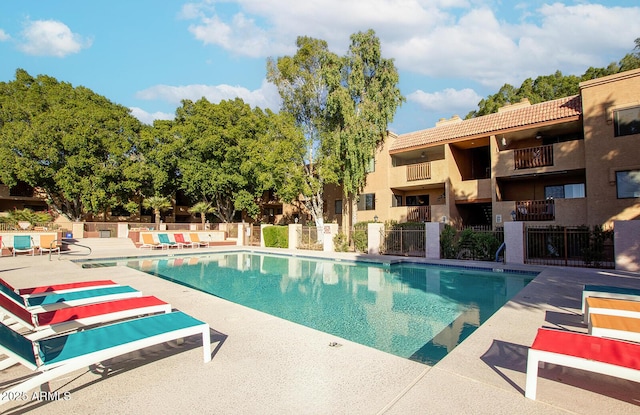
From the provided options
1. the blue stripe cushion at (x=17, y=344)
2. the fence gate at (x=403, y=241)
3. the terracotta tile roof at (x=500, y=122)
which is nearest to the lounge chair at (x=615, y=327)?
the blue stripe cushion at (x=17, y=344)

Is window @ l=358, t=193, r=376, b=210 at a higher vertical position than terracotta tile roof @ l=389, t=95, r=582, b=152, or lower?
lower

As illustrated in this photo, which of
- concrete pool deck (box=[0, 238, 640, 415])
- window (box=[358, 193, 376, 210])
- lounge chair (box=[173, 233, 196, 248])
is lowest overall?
concrete pool deck (box=[0, 238, 640, 415])

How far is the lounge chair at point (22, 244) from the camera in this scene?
54.3 feet

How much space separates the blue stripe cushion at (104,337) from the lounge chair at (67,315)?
0.76 metres

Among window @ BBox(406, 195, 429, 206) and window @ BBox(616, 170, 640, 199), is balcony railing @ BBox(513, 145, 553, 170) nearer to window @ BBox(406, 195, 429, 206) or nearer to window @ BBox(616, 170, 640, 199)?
window @ BBox(616, 170, 640, 199)

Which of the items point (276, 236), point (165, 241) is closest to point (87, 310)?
point (165, 241)

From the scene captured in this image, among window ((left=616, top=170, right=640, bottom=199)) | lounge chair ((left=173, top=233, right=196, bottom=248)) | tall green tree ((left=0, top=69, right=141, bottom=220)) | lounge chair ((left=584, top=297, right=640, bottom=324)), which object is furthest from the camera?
tall green tree ((left=0, top=69, right=141, bottom=220))

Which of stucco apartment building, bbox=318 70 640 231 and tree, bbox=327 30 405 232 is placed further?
tree, bbox=327 30 405 232

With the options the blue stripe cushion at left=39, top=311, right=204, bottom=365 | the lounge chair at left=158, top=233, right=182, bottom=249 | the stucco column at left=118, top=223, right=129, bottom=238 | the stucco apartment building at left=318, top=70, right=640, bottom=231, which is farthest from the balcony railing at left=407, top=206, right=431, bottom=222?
the stucco column at left=118, top=223, right=129, bottom=238

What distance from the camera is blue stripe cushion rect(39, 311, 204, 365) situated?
3.16 meters

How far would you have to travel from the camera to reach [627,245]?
38.1 feet

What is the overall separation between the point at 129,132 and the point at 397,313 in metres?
30.8

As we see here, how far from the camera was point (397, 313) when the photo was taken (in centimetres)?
764

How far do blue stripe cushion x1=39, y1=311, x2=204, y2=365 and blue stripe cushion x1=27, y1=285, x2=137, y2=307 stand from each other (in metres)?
2.05
